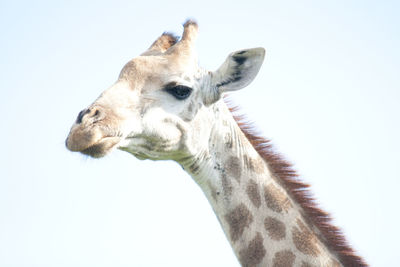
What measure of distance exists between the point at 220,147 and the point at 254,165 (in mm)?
544

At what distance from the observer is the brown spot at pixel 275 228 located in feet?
22.9

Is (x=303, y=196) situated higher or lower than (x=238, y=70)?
lower

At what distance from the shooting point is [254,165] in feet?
24.9

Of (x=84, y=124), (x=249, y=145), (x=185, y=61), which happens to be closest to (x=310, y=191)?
(x=249, y=145)

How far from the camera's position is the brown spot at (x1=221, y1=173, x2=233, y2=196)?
24.2ft

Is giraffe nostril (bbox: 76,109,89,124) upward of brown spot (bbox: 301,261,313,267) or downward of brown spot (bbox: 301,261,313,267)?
upward

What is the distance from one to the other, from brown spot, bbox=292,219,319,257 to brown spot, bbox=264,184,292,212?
331mm

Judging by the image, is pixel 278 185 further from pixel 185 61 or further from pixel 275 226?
pixel 185 61

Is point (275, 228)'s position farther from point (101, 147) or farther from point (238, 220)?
point (101, 147)

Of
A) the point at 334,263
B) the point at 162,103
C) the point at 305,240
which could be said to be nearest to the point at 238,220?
the point at 305,240

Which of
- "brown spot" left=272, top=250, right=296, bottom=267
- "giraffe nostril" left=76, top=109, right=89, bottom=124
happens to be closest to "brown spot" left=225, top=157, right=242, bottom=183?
"brown spot" left=272, top=250, right=296, bottom=267

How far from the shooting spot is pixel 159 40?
28.7ft

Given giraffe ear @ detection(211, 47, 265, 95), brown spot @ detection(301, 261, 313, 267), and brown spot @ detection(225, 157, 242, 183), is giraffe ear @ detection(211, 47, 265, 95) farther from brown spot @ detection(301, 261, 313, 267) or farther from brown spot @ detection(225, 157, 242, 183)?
brown spot @ detection(301, 261, 313, 267)

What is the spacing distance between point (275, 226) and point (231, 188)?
782 mm
